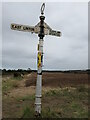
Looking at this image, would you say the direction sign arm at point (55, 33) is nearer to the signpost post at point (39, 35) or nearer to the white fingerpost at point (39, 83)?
the signpost post at point (39, 35)

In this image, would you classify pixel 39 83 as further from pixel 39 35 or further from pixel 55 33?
pixel 55 33

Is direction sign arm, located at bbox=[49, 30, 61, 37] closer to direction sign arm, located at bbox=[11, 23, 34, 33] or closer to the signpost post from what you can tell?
the signpost post

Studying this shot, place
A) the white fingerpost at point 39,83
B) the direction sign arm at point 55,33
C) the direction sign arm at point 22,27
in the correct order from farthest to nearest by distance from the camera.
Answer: the direction sign arm at point 55,33 → the direction sign arm at point 22,27 → the white fingerpost at point 39,83

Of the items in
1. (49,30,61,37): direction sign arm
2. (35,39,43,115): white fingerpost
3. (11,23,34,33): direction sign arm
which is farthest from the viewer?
→ (49,30,61,37): direction sign arm

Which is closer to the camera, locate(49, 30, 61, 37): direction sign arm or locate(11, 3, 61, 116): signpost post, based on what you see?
locate(11, 3, 61, 116): signpost post

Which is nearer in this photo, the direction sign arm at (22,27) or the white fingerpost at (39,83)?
the white fingerpost at (39,83)

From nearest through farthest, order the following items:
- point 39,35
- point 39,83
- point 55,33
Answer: point 39,83 → point 39,35 → point 55,33

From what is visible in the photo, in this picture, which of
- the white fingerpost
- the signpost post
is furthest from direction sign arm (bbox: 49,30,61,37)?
the white fingerpost

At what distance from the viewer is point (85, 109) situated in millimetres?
10164

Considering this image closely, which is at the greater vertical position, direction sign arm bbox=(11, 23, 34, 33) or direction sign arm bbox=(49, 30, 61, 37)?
direction sign arm bbox=(11, 23, 34, 33)

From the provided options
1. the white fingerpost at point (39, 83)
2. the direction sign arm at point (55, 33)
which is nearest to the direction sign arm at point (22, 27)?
the white fingerpost at point (39, 83)

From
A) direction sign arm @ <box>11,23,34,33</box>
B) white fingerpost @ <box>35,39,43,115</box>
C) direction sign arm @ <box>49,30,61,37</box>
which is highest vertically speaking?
direction sign arm @ <box>11,23,34,33</box>

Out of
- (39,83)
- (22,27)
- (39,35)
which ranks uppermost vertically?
(22,27)

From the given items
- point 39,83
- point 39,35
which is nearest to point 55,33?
point 39,35
